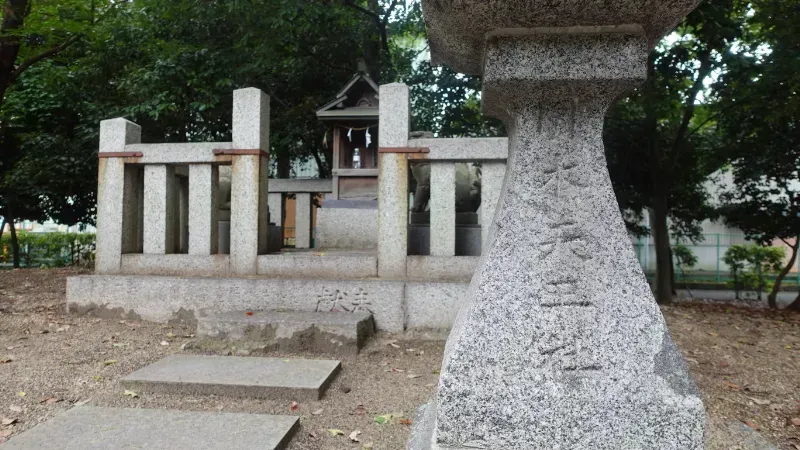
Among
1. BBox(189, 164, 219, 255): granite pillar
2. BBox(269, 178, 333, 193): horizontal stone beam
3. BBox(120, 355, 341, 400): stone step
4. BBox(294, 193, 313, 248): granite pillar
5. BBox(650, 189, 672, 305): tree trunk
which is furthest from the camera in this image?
BBox(650, 189, 672, 305): tree trunk

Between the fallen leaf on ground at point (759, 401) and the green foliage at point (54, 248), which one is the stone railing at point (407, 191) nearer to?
the fallen leaf on ground at point (759, 401)

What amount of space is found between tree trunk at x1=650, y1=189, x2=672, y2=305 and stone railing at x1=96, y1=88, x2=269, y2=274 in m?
7.19

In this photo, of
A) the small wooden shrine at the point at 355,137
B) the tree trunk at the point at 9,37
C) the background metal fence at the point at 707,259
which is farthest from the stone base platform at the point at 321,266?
the background metal fence at the point at 707,259

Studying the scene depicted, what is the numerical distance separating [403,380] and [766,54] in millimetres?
6650

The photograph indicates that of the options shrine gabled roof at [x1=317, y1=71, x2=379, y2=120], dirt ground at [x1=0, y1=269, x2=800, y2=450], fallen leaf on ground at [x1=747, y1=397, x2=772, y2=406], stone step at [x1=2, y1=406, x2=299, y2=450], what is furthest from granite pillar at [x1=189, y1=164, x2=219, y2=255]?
fallen leaf on ground at [x1=747, y1=397, x2=772, y2=406]

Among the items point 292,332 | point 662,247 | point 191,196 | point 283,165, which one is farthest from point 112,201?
point 662,247

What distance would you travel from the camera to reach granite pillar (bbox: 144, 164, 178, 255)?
516 centimetres

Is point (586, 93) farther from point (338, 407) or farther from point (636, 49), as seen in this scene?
point (338, 407)

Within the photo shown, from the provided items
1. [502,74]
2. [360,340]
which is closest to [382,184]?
[360,340]

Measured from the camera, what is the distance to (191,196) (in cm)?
511

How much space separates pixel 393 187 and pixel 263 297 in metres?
1.62

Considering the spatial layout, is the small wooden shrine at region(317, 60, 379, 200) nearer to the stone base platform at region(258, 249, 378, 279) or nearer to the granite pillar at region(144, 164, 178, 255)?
→ the stone base platform at region(258, 249, 378, 279)

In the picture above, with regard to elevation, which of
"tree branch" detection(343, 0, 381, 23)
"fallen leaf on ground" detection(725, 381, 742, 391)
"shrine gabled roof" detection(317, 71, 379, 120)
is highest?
"tree branch" detection(343, 0, 381, 23)

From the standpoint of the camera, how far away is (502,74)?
5.99 feet
